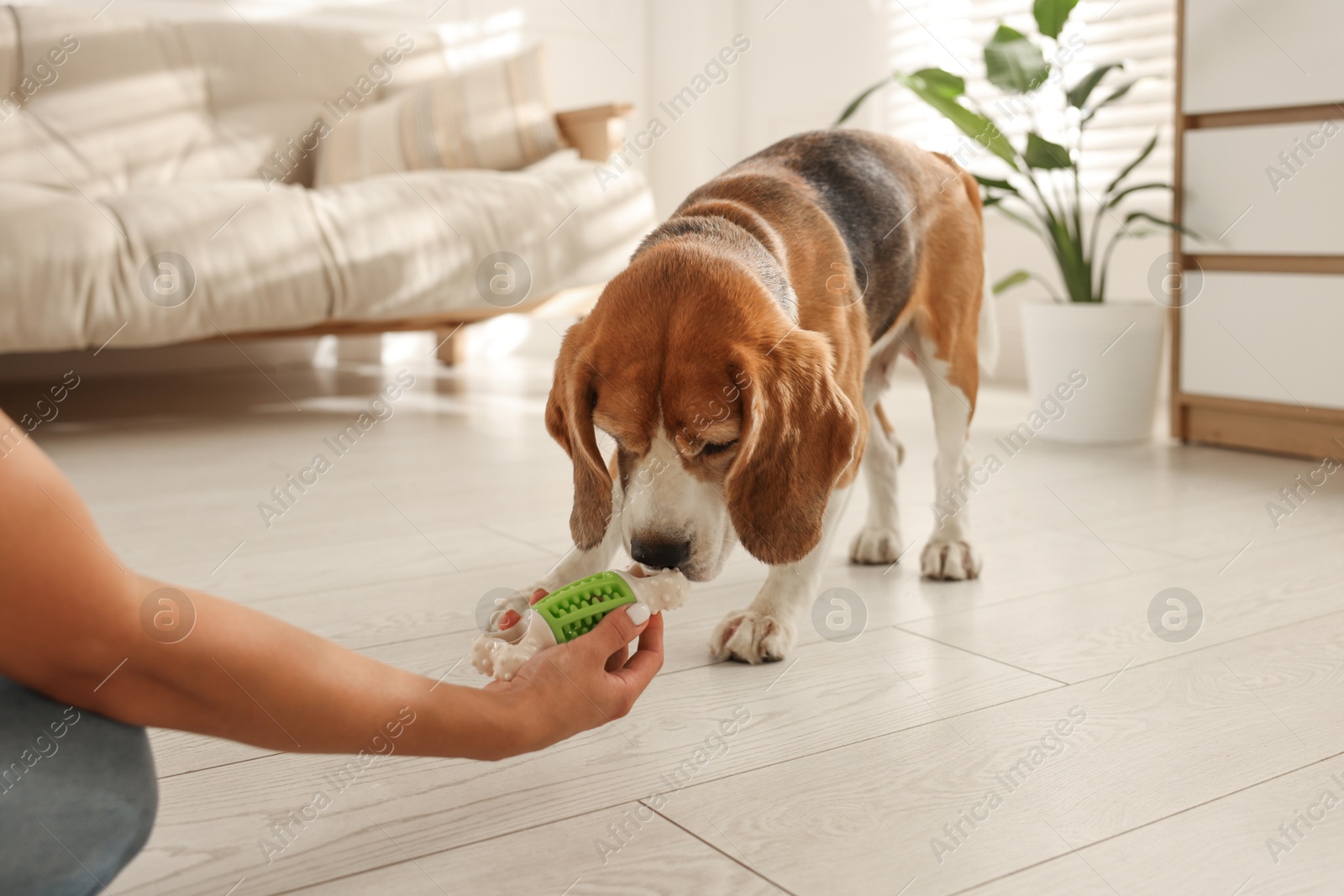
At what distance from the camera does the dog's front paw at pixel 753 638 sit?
5.85 feet

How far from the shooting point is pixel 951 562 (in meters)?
2.22

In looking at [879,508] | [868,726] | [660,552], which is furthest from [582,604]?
[879,508]

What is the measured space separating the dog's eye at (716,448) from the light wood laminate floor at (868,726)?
35cm

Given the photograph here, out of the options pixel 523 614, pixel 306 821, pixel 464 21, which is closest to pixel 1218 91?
pixel 523 614

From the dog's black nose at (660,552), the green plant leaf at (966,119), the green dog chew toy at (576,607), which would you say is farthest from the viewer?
the green plant leaf at (966,119)

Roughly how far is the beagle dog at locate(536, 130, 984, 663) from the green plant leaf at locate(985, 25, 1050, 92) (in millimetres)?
1484

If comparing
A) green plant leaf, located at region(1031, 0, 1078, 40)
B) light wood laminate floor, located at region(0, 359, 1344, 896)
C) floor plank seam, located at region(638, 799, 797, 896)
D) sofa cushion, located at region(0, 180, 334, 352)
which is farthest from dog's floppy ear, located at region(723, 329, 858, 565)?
sofa cushion, located at region(0, 180, 334, 352)

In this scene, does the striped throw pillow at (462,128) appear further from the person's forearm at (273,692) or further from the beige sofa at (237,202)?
the person's forearm at (273,692)

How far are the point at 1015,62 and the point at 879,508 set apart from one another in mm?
1829

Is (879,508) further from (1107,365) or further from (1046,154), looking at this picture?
(1046,154)

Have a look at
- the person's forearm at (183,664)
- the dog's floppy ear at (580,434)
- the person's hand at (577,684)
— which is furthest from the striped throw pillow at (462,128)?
the person's forearm at (183,664)

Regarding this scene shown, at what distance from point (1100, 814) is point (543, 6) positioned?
228 inches

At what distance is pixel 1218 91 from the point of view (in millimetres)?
3365

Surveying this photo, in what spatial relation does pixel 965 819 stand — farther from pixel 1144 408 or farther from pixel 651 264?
pixel 1144 408
